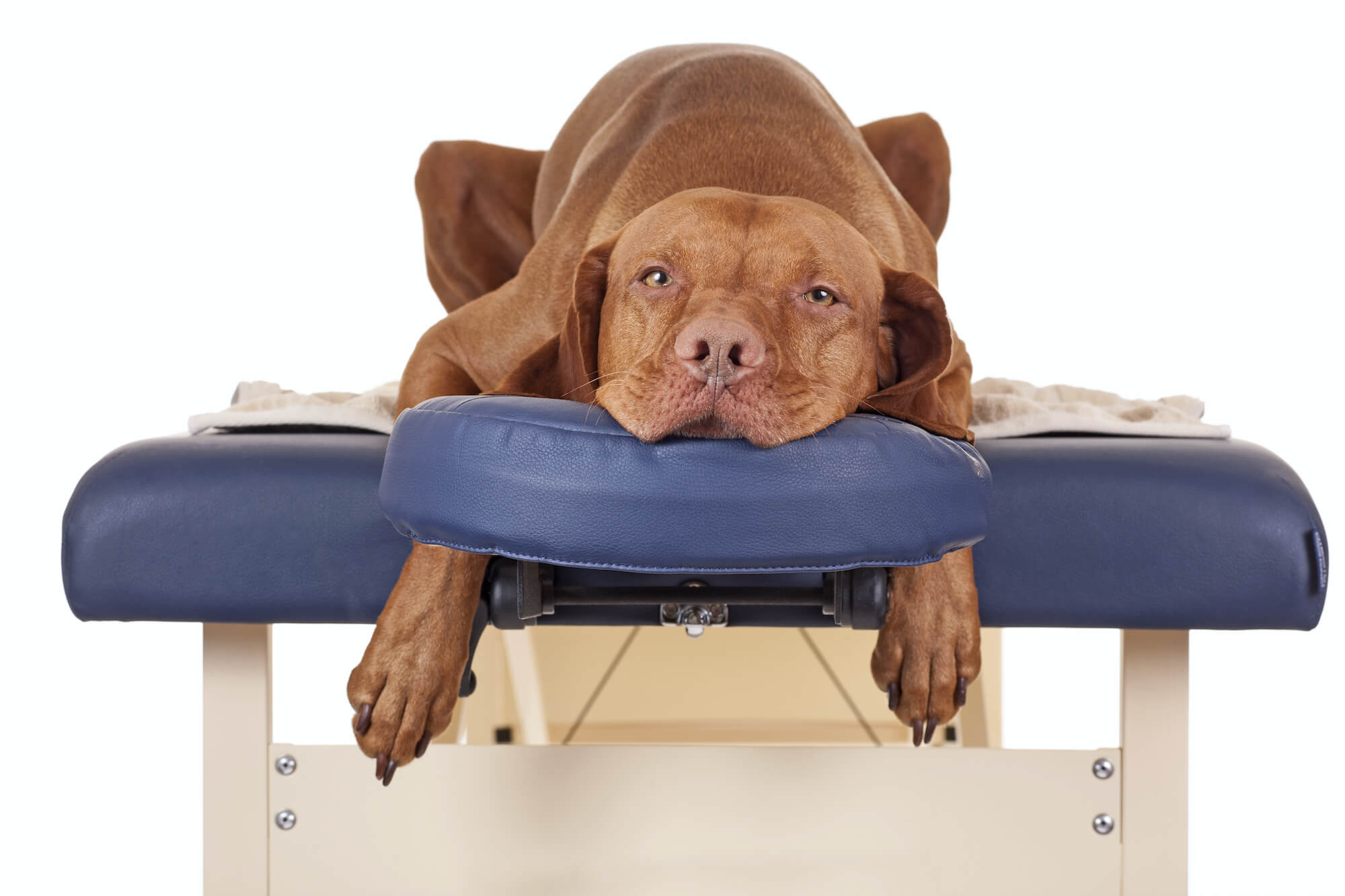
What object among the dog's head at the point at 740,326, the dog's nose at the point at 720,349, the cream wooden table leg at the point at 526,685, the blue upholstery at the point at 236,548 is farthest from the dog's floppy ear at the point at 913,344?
the cream wooden table leg at the point at 526,685

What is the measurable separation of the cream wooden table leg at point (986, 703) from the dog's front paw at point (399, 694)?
188 centimetres

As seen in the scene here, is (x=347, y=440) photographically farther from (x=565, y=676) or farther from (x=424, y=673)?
(x=565, y=676)

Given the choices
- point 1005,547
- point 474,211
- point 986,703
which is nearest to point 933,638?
point 1005,547

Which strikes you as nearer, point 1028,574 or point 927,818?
point 1028,574

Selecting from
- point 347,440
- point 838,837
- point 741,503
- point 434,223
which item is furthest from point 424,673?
point 434,223

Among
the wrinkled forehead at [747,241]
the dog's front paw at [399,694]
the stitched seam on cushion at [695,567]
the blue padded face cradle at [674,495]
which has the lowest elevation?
the dog's front paw at [399,694]

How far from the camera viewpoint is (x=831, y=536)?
1.84m

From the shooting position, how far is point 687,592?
2.14 meters

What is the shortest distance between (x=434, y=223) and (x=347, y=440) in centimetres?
178

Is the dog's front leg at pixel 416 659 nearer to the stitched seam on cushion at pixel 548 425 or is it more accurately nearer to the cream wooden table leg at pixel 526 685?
the stitched seam on cushion at pixel 548 425

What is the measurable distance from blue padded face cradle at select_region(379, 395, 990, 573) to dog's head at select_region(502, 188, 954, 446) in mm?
57

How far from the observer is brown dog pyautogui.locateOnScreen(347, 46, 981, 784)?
1.96 metres

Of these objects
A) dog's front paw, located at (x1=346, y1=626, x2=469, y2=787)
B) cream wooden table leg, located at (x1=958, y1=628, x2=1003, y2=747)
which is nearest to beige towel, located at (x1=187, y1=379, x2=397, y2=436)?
dog's front paw, located at (x1=346, y1=626, x2=469, y2=787)

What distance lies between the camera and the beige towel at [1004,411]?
2.60 meters
